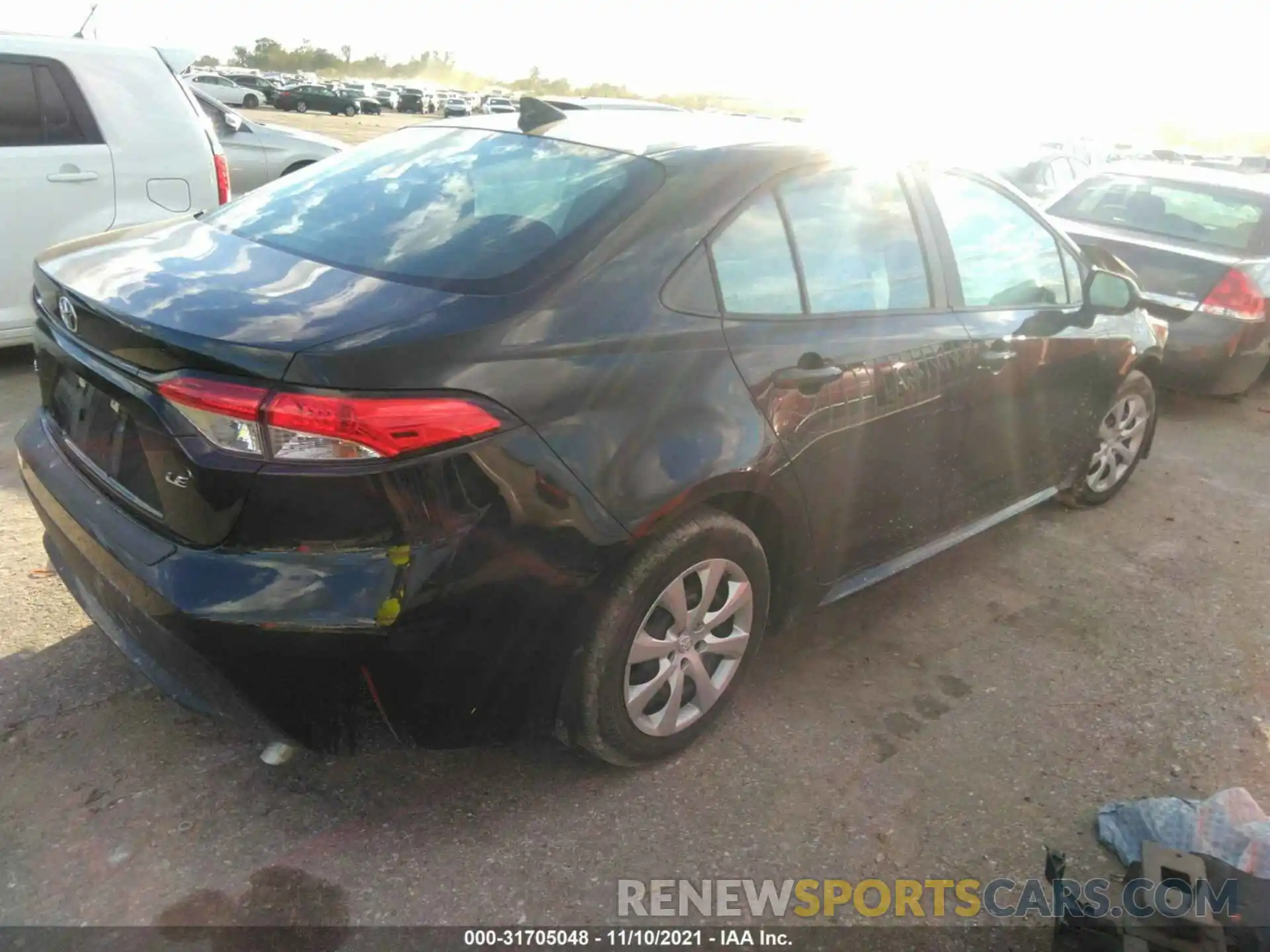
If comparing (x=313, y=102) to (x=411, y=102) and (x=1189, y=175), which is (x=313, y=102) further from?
(x=1189, y=175)

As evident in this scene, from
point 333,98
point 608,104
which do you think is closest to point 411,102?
point 333,98

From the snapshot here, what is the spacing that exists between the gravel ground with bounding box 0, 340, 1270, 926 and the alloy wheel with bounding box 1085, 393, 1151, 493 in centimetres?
97

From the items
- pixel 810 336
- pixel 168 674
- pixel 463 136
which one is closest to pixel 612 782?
pixel 168 674

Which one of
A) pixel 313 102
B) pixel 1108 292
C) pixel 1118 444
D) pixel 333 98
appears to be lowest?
pixel 313 102

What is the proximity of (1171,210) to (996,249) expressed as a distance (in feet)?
13.5

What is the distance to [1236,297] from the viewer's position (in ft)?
19.7

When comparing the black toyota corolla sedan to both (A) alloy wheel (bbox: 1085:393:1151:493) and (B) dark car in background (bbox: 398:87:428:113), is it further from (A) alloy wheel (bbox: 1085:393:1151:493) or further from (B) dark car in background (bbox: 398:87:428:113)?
(B) dark car in background (bbox: 398:87:428:113)

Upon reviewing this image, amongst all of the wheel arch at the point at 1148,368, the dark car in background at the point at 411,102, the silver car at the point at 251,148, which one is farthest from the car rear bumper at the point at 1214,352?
the dark car in background at the point at 411,102

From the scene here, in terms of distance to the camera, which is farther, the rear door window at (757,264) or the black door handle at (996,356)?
the black door handle at (996,356)

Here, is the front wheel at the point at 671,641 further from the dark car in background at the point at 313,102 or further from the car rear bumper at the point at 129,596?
the dark car in background at the point at 313,102

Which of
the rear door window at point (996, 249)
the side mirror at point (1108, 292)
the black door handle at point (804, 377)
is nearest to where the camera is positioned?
the black door handle at point (804, 377)

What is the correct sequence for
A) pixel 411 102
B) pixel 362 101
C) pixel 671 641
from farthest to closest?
pixel 411 102, pixel 362 101, pixel 671 641

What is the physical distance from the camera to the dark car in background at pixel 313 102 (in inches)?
2073

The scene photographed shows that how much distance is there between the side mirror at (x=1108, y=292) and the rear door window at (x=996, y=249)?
0.17m
